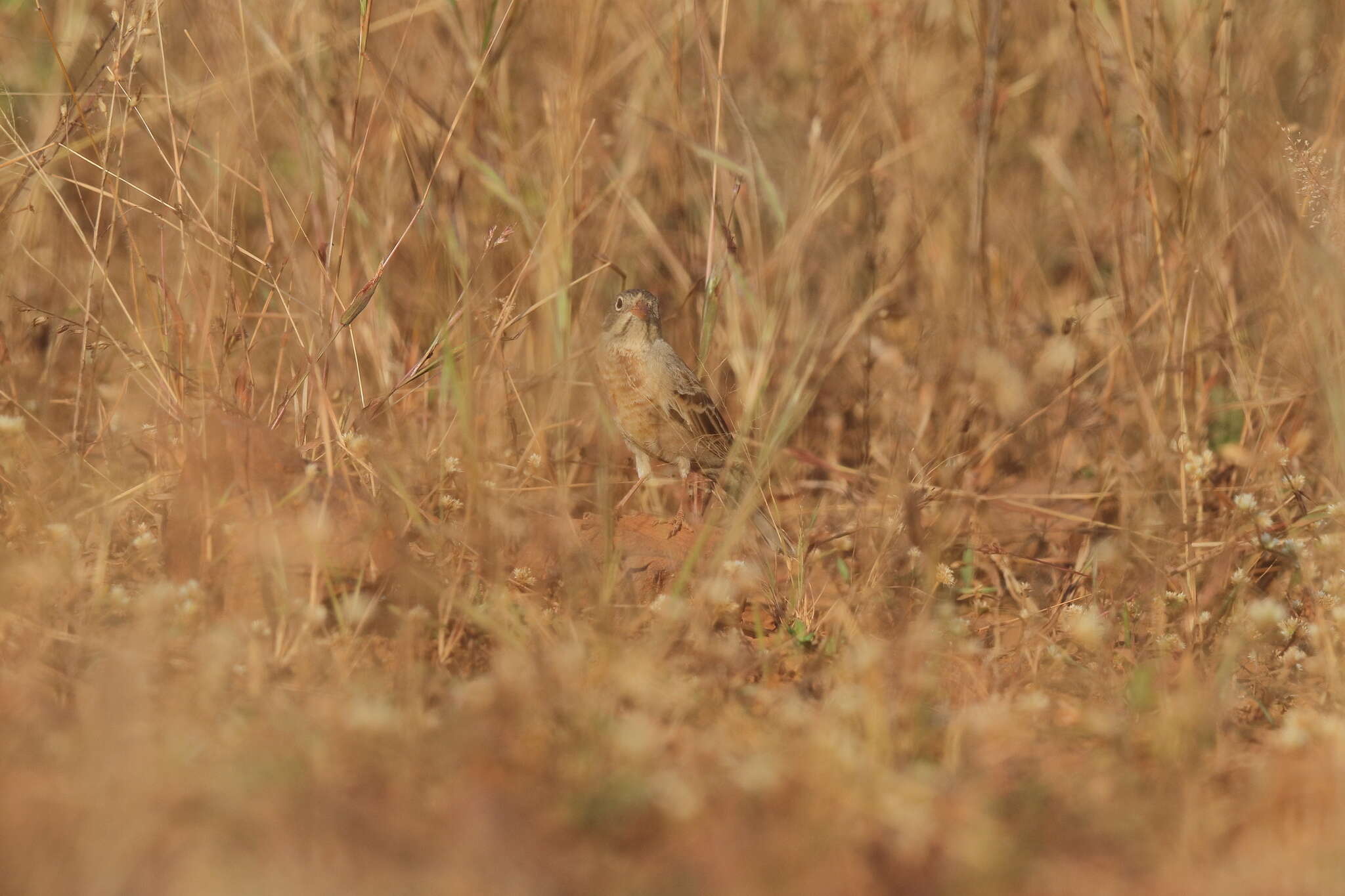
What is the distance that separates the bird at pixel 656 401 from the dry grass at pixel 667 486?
5.5 inches

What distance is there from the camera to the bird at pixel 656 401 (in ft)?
13.9

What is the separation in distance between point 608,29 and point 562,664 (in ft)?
11.0

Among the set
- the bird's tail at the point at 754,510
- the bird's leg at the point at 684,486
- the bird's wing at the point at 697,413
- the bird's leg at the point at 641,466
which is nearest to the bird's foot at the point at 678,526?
the bird's leg at the point at 684,486

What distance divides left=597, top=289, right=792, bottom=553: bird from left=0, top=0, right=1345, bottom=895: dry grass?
139 millimetres

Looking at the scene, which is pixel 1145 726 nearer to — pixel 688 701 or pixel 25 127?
pixel 688 701

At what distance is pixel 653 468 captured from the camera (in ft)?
14.9

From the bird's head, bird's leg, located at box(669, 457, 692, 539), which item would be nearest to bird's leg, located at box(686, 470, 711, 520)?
bird's leg, located at box(669, 457, 692, 539)

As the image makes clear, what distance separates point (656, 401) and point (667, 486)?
32 centimetres

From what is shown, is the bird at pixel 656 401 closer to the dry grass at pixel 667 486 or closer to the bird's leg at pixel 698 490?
the bird's leg at pixel 698 490

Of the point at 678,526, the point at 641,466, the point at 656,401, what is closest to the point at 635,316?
the point at 656,401

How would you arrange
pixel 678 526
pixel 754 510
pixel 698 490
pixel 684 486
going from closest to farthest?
pixel 754 510 < pixel 678 526 < pixel 698 490 < pixel 684 486

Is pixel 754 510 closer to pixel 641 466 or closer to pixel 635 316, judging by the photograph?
pixel 641 466

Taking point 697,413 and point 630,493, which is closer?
point 630,493

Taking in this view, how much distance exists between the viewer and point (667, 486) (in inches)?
173
